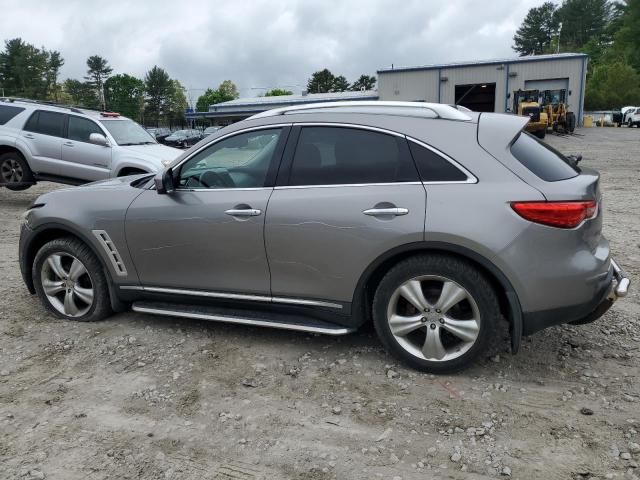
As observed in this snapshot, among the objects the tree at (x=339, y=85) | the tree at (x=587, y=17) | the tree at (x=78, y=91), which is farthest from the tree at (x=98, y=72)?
the tree at (x=587, y=17)

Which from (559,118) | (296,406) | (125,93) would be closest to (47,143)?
(296,406)

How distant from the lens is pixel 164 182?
390cm

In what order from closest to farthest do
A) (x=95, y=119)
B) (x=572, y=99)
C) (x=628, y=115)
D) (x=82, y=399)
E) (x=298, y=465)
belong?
Answer: (x=298, y=465), (x=82, y=399), (x=95, y=119), (x=572, y=99), (x=628, y=115)

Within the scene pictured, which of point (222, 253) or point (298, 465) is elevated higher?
point (222, 253)

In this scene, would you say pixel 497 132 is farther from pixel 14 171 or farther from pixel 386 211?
pixel 14 171

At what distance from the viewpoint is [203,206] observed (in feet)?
12.5

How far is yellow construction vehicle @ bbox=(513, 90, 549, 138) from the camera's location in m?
27.2

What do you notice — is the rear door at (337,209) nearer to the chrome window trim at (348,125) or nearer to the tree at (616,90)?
the chrome window trim at (348,125)

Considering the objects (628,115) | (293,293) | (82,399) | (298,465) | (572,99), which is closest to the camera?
(298,465)

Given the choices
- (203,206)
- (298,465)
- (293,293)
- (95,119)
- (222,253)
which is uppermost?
(95,119)

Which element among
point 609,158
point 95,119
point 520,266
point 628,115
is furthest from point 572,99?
point 520,266

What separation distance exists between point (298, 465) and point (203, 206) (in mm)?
1919

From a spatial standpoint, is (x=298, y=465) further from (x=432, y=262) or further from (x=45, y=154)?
(x=45, y=154)

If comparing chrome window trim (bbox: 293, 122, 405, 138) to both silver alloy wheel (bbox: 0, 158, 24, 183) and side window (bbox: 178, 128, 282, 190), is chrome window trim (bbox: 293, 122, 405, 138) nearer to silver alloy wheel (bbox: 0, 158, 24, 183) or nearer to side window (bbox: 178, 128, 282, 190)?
side window (bbox: 178, 128, 282, 190)
